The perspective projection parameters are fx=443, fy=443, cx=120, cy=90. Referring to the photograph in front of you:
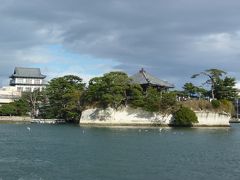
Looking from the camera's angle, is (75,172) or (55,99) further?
(55,99)

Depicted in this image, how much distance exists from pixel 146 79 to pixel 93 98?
393 inches

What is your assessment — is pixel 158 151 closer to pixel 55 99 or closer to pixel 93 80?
pixel 93 80

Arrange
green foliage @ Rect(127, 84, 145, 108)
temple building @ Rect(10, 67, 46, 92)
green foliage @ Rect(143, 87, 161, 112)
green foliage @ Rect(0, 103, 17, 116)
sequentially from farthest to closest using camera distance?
temple building @ Rect(10, 67, 46, 92), green foliage @ Rect(0, 103, 17, 116), green foliage @ Rect(127, 84, 145, 108), green foliage @ Rect(143, 87, 161, 112)

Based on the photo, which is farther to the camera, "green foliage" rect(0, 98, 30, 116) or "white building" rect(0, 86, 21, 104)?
"white building" rect(0, 86, 21, 104)

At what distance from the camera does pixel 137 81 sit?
7806 cm

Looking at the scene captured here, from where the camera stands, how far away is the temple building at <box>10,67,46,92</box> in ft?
418

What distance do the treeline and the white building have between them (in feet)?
63.6

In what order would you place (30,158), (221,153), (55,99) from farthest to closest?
(55,99) < (221,153) < (30,158)

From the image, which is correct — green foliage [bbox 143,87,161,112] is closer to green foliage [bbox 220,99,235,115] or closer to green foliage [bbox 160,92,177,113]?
green foliage [bbox 160,92,177,113]

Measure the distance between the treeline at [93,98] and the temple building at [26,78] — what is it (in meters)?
34.0

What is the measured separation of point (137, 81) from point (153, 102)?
7.75 m

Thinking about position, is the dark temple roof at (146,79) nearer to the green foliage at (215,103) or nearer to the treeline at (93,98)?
the treeline at (93,98)

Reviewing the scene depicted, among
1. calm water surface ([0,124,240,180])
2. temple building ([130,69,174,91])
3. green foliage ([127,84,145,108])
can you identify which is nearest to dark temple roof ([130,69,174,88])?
temple building ([130,69,174,91])

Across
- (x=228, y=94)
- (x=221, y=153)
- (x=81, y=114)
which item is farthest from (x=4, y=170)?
(x=228, y=94)
